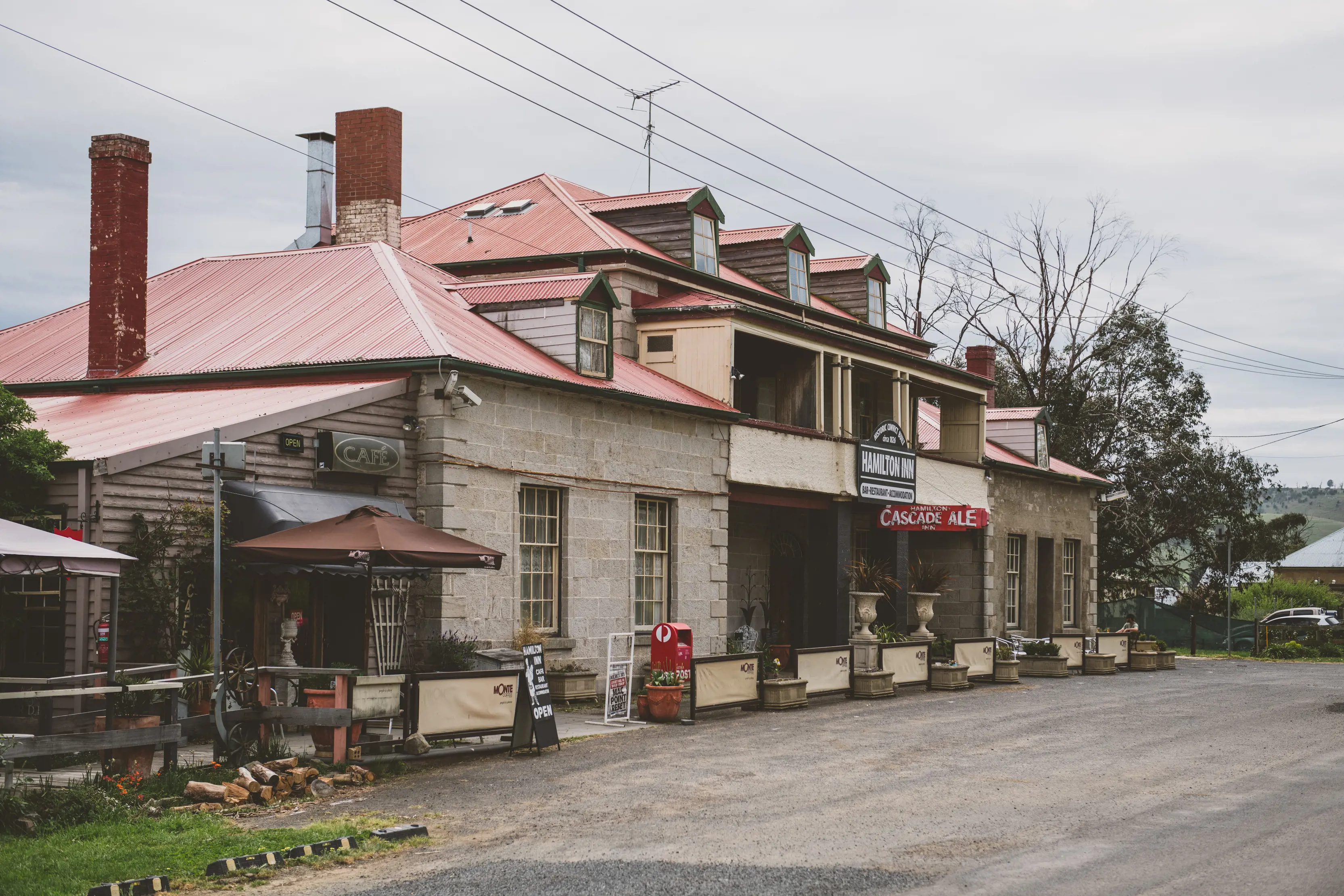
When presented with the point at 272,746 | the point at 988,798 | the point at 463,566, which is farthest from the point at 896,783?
the point at 272,746

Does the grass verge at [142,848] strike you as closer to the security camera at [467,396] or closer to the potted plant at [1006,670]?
the security camera at [467,396]

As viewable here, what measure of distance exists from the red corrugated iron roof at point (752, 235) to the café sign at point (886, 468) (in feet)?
15.9

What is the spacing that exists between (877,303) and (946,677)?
39.6ft

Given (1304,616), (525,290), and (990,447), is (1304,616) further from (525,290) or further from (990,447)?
(525,290)

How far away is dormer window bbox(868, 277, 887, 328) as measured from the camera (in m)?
34.9

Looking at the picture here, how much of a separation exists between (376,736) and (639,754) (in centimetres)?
300

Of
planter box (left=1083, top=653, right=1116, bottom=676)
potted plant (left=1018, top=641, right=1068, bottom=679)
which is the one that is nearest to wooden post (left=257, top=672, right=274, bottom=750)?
potted plant (left=1018, top=641, right=1068, bottom=679)

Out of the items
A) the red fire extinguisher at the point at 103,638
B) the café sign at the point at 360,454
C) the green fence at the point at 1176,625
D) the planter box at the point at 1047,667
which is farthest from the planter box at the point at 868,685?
the green fence at the point at 1176,625

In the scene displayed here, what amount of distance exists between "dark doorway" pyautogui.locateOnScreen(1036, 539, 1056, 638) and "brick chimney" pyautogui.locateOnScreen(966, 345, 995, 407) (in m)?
4.76

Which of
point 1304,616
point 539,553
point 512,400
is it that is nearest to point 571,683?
point 539,553

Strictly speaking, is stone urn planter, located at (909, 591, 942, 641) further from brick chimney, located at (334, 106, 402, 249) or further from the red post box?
brick chimney, located at (334, 106, 402, 249)

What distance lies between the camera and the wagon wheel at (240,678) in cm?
1513

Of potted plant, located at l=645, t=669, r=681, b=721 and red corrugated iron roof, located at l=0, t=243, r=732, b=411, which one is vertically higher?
red corrugated iron roof, located at l=0, t=243, r=732, b=411

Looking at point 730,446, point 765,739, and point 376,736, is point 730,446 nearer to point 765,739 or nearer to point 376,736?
point 765,739
